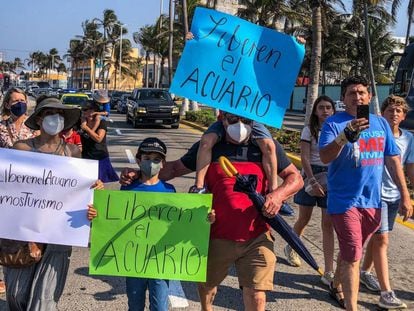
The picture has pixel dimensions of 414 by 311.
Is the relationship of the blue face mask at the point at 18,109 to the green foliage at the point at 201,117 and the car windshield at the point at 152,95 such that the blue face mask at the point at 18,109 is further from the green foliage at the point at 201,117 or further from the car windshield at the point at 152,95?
the car windshield at the point at 152,95

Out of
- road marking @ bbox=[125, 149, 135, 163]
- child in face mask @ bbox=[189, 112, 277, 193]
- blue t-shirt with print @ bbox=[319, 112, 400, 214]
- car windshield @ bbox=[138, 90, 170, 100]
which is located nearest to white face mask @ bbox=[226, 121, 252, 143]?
child in face mask @ bbox=[189, 112, 277, 193]

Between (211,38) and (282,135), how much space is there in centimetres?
1283

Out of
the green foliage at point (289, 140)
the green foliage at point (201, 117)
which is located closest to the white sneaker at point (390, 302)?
the green foliage at point (289, 140)

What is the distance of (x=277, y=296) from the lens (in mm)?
4641

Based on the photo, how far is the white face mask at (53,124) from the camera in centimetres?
312

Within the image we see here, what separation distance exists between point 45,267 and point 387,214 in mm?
2891

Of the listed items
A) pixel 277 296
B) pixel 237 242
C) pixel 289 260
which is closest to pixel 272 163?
pixel 237 242

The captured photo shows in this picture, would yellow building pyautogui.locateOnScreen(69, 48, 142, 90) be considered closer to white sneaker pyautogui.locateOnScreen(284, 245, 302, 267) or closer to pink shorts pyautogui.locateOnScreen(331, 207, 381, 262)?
white sneaker pyautogui.locateOnScreen(284, 245, 302, 267)

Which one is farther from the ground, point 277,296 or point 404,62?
point 404,62

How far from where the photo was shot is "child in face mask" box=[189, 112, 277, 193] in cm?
321

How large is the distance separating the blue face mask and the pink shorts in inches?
106

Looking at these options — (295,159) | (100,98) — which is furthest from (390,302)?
(295,159)

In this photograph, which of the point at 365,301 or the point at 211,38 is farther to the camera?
the point at 365,301

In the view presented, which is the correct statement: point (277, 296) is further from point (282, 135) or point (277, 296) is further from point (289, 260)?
point (282, 135)
